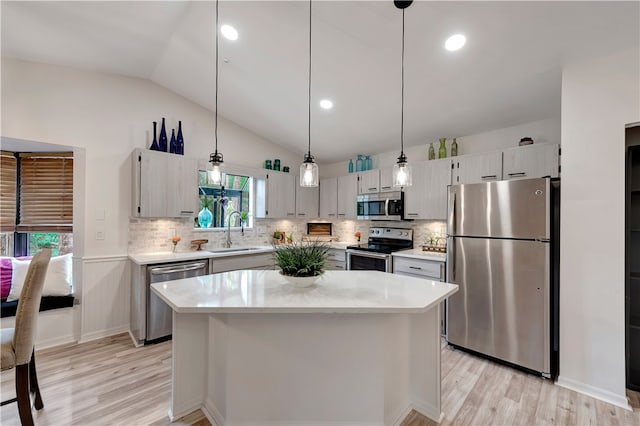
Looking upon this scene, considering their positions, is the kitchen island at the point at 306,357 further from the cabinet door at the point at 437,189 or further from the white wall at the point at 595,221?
the cabinet door at the point at 437,189

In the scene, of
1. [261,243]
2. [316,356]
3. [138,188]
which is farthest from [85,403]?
[261,243]

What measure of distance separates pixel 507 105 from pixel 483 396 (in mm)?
2742

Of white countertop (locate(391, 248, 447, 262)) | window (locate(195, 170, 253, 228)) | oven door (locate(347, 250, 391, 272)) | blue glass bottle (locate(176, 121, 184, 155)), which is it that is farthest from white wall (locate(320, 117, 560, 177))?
blue glass bottle (locate(176, 121, 184, 155))

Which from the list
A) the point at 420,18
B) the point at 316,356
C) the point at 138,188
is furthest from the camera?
the point at 138,188

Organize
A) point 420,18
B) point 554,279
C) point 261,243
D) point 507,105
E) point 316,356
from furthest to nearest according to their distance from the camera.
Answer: point 261,243, point 507,105, point 554,279, point 420,18, point 316,356

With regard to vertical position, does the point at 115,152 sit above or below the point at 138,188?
above

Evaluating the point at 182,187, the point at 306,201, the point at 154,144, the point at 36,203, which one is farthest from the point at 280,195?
the point at 36,203

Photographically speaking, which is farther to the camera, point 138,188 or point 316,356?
point 138,188

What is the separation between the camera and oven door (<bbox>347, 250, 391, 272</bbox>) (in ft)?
12.0

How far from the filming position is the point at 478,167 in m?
3.25

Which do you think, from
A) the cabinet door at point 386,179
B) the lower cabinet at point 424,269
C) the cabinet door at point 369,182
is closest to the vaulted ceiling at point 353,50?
the cabinet door at point 386,179

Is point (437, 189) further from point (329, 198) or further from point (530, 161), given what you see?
point (329, 198)

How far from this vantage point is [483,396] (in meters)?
2.15

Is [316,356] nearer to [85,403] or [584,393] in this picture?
[85,403]
